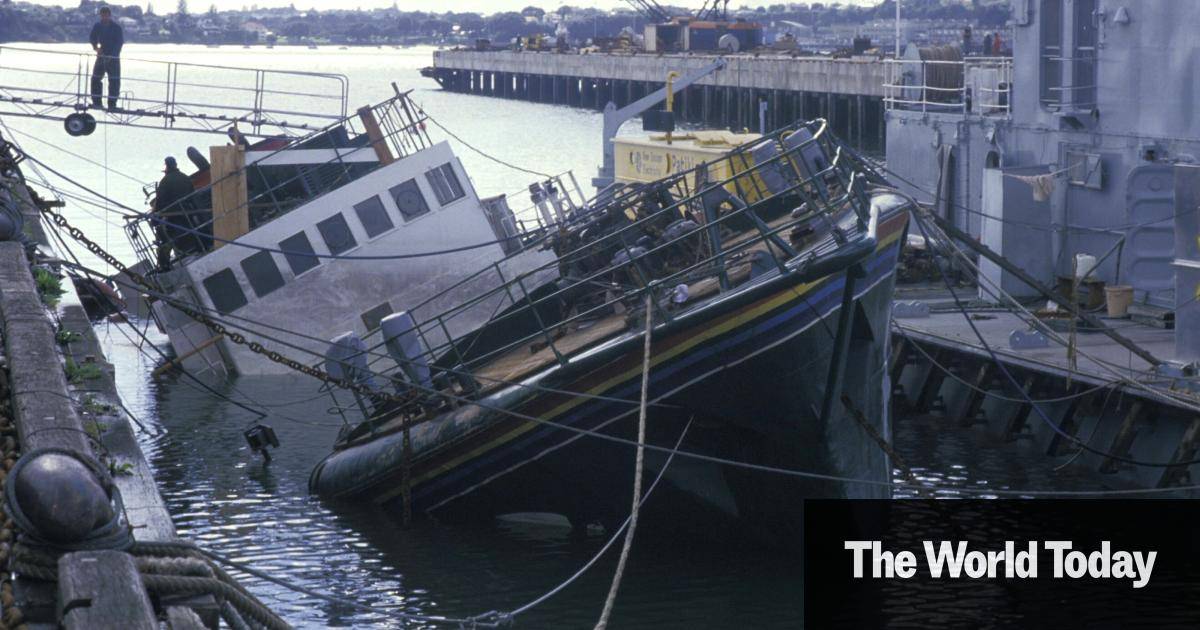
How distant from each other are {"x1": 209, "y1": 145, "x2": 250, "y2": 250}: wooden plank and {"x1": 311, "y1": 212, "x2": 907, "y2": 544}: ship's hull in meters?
10.2

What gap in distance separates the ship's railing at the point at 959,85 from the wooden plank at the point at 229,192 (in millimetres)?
11863

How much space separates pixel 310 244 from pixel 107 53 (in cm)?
647

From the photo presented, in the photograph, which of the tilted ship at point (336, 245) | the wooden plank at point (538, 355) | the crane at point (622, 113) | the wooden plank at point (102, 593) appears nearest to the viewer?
the wooden plank at point (102, 593)

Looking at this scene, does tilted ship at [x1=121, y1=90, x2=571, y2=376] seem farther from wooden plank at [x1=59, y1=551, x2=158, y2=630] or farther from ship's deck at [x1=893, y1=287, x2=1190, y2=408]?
wooden plank at [x1=59, y1=551, x2=158, y2=630]

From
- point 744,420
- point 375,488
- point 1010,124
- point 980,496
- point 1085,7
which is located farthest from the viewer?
point 1010,124

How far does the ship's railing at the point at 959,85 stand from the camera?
1136 inches

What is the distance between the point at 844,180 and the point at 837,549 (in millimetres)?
4020

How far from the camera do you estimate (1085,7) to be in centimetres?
2384

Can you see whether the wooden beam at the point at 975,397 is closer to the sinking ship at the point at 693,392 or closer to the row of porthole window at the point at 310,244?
the sinking ship at the point at 693,392

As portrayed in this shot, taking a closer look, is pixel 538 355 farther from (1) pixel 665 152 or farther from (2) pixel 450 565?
(1) pixel 665 152

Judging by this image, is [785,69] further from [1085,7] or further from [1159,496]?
[1159,496]

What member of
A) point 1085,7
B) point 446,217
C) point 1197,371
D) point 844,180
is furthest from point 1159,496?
point 446,217

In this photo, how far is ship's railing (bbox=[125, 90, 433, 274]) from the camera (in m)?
24.5

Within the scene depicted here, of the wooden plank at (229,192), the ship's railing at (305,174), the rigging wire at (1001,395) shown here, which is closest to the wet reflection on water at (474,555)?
the rigging wire at (1001,395)
